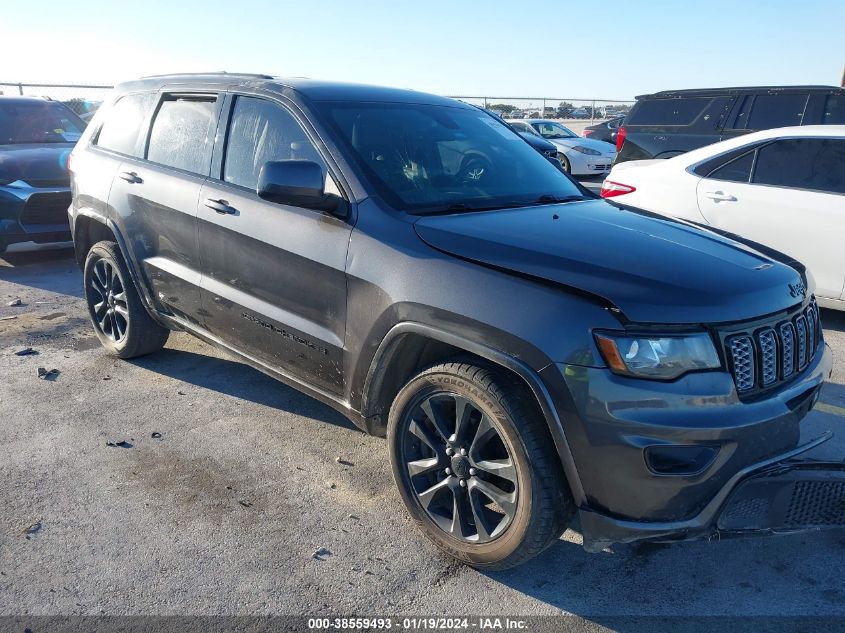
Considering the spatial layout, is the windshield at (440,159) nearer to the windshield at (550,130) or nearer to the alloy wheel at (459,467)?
the alloy wheel at (459,467)

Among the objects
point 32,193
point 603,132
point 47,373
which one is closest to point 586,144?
point 603,132

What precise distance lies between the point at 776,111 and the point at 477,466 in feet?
24.2

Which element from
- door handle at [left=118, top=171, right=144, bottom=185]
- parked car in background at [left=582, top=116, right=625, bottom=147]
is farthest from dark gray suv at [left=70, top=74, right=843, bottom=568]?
parked car in background at [left=582, top=116, right=625, bottom=147]

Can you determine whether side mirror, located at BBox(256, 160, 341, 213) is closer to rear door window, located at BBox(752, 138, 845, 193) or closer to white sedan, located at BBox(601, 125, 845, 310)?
white sedan, located at BBox(601, 125, 845, 310)

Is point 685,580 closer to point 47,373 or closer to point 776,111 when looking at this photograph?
point 47,373

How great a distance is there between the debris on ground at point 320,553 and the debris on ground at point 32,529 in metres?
1.23

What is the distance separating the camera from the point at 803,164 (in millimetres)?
5781

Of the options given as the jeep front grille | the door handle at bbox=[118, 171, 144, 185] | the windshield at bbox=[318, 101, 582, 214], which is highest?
the windshield at bbox=[318, 101, 582, 214]

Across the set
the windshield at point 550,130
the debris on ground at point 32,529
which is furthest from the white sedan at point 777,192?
the windshield at point 550,130

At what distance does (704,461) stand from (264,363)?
87.9 inches

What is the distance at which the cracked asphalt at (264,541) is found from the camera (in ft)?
8.92

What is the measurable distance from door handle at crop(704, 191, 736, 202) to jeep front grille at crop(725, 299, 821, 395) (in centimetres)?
339

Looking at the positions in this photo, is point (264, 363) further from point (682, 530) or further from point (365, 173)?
point (682, 530)

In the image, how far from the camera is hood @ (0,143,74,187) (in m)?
7.70
